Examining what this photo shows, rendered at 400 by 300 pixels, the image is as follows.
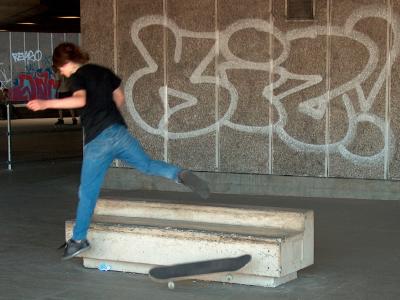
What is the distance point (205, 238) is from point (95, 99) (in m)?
1.43

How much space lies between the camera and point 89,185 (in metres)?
6.70

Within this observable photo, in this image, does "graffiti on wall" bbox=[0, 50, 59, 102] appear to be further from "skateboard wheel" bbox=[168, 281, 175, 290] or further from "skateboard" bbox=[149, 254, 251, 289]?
"skateboard" bbox=[149, 254, 251, 289]

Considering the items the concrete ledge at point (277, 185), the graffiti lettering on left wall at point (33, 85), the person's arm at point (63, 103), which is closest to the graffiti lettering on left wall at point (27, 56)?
the graffiti lettering on left wall at point (33, 85)

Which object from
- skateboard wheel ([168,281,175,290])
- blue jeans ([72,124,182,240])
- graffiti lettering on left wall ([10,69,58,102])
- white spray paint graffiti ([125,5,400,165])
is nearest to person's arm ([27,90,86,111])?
blue jeans ([72,124,182,240])

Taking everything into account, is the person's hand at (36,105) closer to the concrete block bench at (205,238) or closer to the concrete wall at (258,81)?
the concrete block bench at (205,238)

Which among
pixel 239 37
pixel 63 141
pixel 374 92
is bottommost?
pixel 63 141

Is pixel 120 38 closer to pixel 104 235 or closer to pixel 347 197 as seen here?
pixel 347 197

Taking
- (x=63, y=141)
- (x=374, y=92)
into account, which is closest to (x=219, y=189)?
(x=374, y=92)

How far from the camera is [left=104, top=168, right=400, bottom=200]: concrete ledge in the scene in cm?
1038

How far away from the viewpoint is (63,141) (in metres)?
21.0

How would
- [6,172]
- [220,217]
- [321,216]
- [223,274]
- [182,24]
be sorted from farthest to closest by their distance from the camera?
Result: [6,172], [182,24], [321,216], [220,217], [223,274]

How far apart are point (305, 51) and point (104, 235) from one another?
467 cm

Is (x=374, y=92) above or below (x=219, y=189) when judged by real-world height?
above

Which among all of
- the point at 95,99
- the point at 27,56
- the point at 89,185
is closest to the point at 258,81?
the point at 95,99
